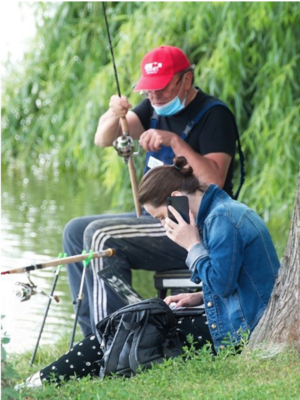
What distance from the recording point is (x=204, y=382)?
331 cm

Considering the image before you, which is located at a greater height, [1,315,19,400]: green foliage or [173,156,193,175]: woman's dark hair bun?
[173,156,193,175]: woman's dark hair bun

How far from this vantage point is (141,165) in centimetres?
873

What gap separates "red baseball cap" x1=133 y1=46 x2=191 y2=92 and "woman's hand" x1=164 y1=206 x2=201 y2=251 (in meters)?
1.25

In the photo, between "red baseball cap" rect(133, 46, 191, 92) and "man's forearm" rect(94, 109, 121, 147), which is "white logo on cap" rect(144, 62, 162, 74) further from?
"man's forearm" rect(94, 109, 121, 147)

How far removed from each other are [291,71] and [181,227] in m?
4.41

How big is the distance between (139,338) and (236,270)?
0.45m

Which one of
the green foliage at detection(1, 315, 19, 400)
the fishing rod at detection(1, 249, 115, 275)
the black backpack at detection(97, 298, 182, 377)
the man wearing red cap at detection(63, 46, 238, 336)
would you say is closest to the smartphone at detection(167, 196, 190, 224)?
the black backpack at detection(97, 298, 182, 377)

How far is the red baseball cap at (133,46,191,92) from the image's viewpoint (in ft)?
16.0

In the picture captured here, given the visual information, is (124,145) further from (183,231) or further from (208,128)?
(183,231)

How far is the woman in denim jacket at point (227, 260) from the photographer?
3625 mm

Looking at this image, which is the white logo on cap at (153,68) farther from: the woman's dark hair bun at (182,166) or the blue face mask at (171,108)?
the woman's dark hair bun at (182,166)

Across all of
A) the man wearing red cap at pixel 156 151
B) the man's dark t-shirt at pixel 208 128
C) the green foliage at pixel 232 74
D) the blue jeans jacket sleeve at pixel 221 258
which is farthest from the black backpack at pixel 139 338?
the green foliage at pixel 232 74

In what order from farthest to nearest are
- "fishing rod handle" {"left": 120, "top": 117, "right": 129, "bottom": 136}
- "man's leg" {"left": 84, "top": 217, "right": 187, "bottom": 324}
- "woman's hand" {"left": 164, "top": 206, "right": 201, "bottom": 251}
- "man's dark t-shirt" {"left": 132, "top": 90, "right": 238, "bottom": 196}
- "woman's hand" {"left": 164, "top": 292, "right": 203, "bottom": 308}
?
"fishing rod handle" {"left": 120, "top": 117, "right": 129, "bottom": 136}, "man's dark t-shirt" {"left": 132, "top": 90, "right": 238, "bottom": 196}, "man's leg" {"left": 84, "top": 217, "right": 187, "bottom": 324}, "woman's hand" {"left": 164, "top": 292, "right": 203, "bottom": 308}, "woman's hand" {"left": 164, "top": 206, "right": 201, "bottom": 251}

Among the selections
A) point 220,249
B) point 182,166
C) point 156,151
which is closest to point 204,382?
point 220,249
